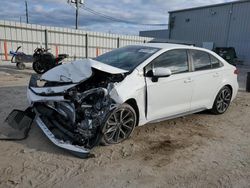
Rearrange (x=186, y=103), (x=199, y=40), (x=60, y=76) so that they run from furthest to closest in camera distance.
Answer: (x=199, y=40) → (x=186, y=103) → (x=60, y=76)

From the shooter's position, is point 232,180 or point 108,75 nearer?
point 232,180

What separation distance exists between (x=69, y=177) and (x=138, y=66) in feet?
6.77

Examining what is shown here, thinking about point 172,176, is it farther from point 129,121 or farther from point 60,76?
point 60,76

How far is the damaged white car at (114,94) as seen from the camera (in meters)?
3.69

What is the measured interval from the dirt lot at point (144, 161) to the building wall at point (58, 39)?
44.7ft

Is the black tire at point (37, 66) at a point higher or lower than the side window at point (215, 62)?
lower

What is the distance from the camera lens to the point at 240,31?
25.5m

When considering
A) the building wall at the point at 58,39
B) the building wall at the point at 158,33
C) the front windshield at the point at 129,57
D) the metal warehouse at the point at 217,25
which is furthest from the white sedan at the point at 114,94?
the building wall at the point at 158,33

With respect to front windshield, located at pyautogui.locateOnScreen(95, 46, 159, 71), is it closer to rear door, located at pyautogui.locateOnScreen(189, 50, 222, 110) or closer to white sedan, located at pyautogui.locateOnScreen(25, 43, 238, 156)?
white sedan, located at pyautogui.locateOnScreen(25, 43, 238, 156)

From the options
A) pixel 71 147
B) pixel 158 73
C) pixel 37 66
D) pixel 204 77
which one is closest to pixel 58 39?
pixel 37 66

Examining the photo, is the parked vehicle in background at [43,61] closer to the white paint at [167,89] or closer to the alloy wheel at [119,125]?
the white paint at [167,89]

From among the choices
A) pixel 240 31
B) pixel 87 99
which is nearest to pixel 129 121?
pixel 87 99

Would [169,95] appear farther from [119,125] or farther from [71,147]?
[71,147]

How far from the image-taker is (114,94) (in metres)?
3.71
